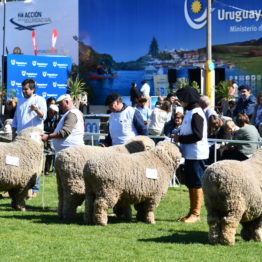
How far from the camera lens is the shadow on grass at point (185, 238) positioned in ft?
26.2

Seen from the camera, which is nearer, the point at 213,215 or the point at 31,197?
the point at 213,215

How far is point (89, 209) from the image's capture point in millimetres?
9062

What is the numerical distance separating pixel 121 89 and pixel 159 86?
9.56 ft

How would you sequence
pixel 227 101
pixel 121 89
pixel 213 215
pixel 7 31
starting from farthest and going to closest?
pixel 7 31 < pixel 121 89 < pixel 227 101 < pixel 213 215

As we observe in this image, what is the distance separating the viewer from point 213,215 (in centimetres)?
759

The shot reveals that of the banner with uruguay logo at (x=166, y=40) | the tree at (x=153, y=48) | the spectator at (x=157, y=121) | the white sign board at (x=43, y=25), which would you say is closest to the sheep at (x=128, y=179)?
the spectator at (x=157, y=121)

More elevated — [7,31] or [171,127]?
[7,31]

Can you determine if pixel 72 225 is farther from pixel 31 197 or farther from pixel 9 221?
pixel 31 197

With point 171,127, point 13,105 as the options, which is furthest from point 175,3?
point 171,127

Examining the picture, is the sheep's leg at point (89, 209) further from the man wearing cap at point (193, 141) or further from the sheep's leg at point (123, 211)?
the man wearing cap at point (193, 141)

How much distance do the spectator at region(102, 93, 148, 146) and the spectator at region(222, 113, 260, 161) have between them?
7.11 feet

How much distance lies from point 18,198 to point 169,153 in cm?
271

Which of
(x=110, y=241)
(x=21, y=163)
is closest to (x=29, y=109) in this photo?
(x=21, y=163)

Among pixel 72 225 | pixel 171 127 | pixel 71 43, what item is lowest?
pixel 72 225
